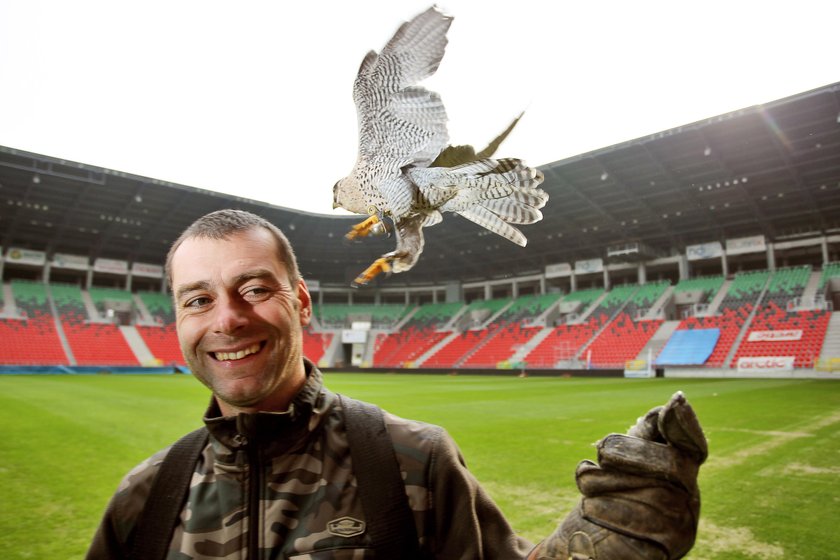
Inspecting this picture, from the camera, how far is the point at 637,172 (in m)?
19.6

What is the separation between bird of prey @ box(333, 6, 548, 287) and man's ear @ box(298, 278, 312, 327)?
0.77ft

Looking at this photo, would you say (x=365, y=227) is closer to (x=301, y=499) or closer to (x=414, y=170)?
(x=414, y=170)

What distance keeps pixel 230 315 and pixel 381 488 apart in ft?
2.01

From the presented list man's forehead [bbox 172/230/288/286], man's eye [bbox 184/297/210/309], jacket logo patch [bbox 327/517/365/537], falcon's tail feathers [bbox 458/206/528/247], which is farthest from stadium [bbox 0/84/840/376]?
jacket logo patch [bbox 327/517/365/537]

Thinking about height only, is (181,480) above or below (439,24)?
below

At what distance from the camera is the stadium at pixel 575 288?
43.9ft

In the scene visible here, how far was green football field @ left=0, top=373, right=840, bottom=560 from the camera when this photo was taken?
472 centimetres

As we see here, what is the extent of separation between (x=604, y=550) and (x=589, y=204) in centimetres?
1778

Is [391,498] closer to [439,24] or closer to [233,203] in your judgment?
[439,24]

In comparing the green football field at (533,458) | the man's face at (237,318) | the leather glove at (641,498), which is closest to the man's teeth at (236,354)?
the man's face at (237,318)

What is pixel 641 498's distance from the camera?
1.11 metres

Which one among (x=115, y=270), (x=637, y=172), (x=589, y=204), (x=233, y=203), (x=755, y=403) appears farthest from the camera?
(x=115, y=270)

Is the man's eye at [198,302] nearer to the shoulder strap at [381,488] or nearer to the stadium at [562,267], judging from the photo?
the shoulder strap at [381,488]

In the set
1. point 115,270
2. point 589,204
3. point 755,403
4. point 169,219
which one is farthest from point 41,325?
point 755,403
